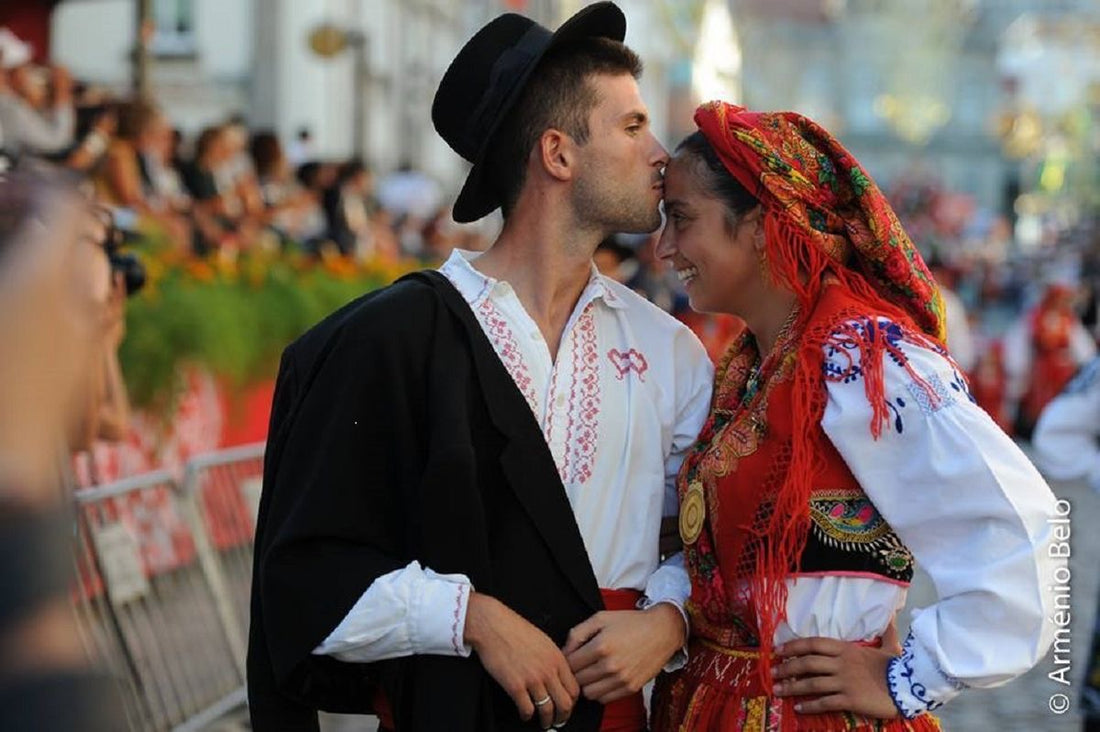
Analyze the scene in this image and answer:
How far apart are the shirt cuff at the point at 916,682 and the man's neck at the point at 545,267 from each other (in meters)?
0.83

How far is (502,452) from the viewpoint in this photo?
9.07 ft

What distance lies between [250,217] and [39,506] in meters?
9.52

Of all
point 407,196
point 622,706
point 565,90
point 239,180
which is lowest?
point 622,706

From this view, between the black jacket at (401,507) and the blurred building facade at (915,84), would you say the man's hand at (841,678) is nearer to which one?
the black jacket at (401,507)

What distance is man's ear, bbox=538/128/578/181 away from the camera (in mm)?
2979

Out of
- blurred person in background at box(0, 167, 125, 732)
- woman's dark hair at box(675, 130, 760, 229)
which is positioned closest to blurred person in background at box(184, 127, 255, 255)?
woman's dark hair at box(675, 130, 760, 229)

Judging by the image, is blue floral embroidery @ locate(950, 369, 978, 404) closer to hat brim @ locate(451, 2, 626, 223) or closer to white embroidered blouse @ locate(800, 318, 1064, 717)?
white embroidered blouse @ locate(800, 318, 1064, 717)

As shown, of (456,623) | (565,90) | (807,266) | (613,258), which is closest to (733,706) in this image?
(456,623)

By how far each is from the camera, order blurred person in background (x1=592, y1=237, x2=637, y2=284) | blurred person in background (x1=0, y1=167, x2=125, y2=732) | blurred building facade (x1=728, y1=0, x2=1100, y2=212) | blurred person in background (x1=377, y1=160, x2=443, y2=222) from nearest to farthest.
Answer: blurred person in background (x1=0, y1=167, x2=125, y2=732) → blurred person in background (x1=592, y1=237, x2=637, y2=284) → blurred person in background (x1=377, y1=160, x2=443, y2=222) → blurred building facade (x1=728, y1=0, x2=1100, y2=212)

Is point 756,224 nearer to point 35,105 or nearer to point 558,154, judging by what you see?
point 558,154

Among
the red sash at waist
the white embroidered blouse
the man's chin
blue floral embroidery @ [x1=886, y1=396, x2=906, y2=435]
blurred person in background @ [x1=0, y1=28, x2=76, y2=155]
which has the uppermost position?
blurred person in background @ [x1=0, y1=28, x2=76, y2=155]

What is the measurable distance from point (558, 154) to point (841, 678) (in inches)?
42.1

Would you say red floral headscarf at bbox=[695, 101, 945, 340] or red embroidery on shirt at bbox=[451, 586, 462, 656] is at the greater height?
red floral headscarf at bbox=[695, 101, 945, 340]

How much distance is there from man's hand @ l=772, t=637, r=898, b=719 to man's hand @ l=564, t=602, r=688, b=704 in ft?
0.81
